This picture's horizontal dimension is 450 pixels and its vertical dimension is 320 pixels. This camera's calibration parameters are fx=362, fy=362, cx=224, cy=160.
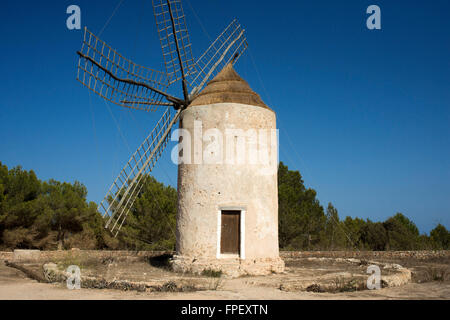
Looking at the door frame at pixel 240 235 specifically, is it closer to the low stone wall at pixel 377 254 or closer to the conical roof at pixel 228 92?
the conical roof at pixel 228 92

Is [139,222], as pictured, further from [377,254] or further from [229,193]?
[377,254]

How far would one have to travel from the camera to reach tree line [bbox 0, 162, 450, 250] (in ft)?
53.2

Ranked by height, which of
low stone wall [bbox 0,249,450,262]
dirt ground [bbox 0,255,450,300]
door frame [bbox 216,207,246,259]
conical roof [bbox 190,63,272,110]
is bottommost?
low stone wall [bbox 0,249,450,262]

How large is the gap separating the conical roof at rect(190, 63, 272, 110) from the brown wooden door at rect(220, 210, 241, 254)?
3.07m

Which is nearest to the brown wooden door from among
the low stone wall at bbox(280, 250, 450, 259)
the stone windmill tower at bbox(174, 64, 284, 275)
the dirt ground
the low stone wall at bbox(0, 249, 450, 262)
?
the stone windmill tower at bbox(174, 64, 284, 275)

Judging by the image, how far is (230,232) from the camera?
9.35 meters

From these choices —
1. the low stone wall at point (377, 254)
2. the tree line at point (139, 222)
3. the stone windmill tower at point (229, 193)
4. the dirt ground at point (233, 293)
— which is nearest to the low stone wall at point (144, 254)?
the low stone wall at point (377, 254)

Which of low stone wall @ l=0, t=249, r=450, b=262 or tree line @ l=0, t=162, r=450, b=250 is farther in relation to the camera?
tree line @ l=0, t=162, r=450, b=250

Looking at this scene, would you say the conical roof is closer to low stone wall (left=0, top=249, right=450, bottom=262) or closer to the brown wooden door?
the brown wooden door

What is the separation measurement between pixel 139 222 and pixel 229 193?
9098 mm

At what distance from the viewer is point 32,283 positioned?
24.5 feet

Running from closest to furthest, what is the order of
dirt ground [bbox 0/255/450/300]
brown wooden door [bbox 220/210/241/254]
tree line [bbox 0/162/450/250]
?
dirt ground [bbox 0/255/450/300]
brown wooden door [bbox 220/210/241/254]
tree line [bbox 0/162/450/250]

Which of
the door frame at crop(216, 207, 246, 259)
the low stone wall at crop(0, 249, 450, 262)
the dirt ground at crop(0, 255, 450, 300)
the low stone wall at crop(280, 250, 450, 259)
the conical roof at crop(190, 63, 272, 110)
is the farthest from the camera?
the low stone wall at crop(280, 250, 450, 259)
